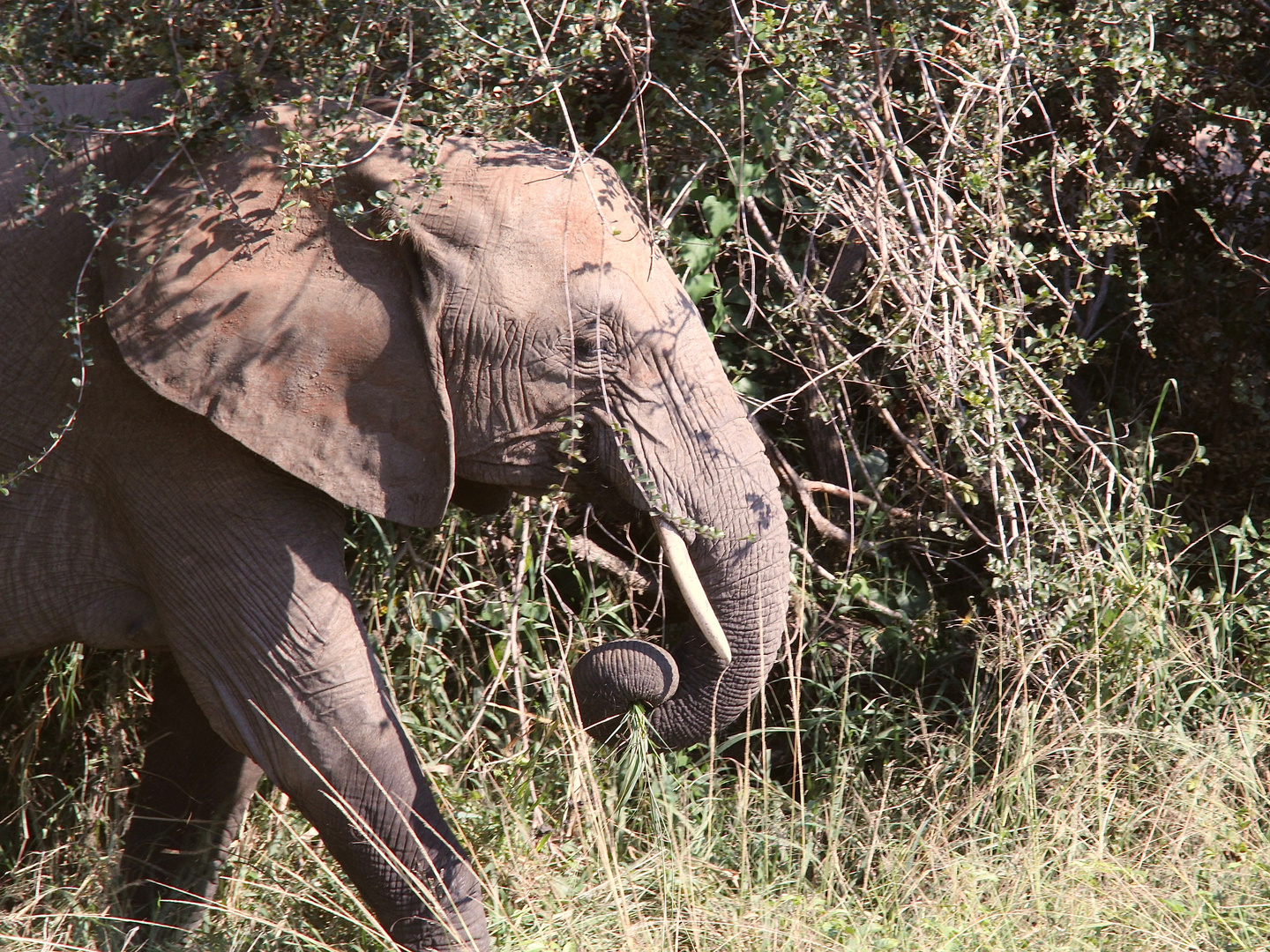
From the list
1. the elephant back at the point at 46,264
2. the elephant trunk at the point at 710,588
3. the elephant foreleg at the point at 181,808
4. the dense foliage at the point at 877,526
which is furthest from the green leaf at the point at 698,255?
the elephant foreleg at the point at 181,808

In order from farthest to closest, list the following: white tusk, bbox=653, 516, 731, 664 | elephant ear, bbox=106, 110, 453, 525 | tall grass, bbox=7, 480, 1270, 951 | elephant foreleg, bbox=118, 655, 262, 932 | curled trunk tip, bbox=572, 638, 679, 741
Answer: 1. elephant foreleg, bbox=118, 655, 262, 932
2. tall grass, bbox=7, 480, 1270, 951
3. curled trunk tip, bbox=572, 638, 679, 741
4. white tusk, bbox=653, 516, 731, 664
5. elephant ear, bbox=106, 110, 453, 525

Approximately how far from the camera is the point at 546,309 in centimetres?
266

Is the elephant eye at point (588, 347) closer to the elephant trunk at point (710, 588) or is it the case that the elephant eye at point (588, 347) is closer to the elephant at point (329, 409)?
the elephant at point (329, 409)

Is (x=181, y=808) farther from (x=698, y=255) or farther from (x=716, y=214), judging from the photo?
(x=716, y=214)

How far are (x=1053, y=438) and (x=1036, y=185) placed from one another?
856mm

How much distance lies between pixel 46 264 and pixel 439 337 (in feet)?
2.90

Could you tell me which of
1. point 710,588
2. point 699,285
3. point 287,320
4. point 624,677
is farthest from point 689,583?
point 699,285

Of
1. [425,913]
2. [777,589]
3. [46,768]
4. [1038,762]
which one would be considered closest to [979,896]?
[1038,762]

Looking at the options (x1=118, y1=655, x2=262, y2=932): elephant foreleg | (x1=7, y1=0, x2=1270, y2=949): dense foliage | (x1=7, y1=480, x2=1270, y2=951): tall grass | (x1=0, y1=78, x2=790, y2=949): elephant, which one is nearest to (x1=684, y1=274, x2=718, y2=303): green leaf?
(x1=7, y1=0, x2=1270, y2=949): dense foliage

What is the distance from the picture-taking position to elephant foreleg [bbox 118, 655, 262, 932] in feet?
11.5

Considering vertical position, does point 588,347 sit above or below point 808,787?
above

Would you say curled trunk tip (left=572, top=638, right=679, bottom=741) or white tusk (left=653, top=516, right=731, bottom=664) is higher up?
white tusk (left=653, top=516, right=731, bottom=664)

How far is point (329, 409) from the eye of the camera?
2652mm

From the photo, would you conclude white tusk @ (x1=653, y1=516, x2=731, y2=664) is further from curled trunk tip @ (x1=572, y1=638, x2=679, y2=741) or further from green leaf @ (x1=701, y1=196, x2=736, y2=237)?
green leaf @ (x1=701, y1=196, x2=736, y2=237)
